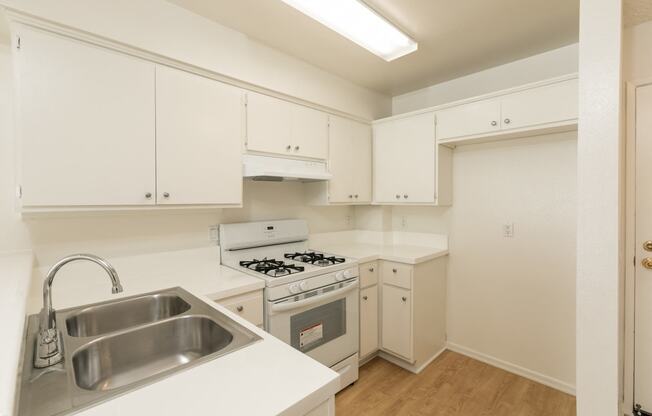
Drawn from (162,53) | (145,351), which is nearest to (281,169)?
(162,53)

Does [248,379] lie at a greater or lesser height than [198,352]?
greater

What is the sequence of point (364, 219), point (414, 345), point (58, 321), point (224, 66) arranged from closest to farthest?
point (58, 321) < point (224, 66) < point (414, 345) < point (364, 219)

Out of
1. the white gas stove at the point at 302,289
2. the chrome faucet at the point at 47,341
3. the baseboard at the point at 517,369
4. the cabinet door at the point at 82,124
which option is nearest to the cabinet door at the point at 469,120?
the white gas stove at the point at 302,289

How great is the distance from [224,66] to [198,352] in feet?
5.55

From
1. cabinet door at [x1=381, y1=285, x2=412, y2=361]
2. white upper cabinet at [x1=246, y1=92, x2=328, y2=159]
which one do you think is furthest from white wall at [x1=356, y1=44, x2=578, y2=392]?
white upper cabinet at [x1=246, y1=92, x2=328, y2=159]

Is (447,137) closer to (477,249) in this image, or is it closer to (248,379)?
(477,249)

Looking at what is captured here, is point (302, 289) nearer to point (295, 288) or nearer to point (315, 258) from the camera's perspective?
point (295, 288)

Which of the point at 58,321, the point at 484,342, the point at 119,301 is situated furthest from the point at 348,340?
the point at 58,321

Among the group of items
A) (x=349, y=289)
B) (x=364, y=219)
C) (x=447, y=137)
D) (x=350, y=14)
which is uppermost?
(x=350, y=14)

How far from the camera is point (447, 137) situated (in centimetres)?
252

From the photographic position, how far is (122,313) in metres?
1.39

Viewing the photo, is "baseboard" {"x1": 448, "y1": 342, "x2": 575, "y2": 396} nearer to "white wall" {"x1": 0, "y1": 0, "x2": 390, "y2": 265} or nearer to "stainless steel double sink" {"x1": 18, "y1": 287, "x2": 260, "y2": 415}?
"white wall" {"x1": 0, "y1": 0, "x2": 390, "y2": 265}

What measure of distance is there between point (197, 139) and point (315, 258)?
1.19 meters

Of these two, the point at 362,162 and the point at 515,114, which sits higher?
the point at 515,114
